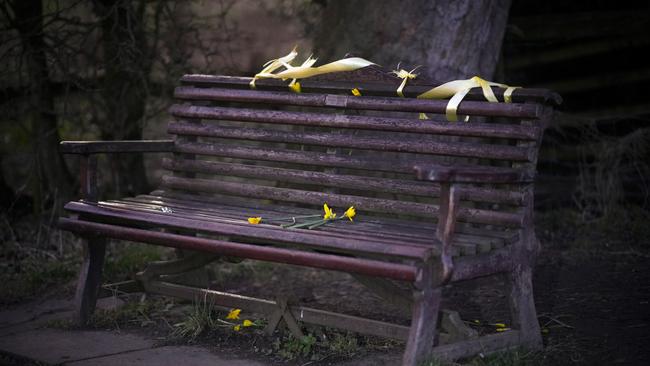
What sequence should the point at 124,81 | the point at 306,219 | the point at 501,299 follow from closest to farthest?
1. the point at 306,219
2. the point at 501,299
3. the point at 124,81

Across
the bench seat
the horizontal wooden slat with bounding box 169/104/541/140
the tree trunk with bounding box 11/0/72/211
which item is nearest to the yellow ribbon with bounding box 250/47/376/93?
the horizontal wooden slat with bounding box 169/104/541/140

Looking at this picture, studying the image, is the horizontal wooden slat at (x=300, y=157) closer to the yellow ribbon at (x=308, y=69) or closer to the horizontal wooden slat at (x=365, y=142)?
the horizontal wooden slat at (x=365, y=142)

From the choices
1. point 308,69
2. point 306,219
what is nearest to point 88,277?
point 306,219

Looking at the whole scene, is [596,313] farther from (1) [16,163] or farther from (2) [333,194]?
(1) [16,163]

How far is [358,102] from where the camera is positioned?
4.16 metres

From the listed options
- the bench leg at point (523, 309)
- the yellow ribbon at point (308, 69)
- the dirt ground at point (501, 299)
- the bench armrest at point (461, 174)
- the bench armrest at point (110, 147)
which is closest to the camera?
the bench armrest at point (461, 174)

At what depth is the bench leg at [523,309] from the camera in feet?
12.1

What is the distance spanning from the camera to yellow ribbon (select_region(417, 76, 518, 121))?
12.5 feet

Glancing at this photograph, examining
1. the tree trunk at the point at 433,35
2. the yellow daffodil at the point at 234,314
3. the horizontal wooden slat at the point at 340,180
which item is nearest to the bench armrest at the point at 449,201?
the horizontal wooden slat at the point at 340,180

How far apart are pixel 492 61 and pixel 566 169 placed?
226 cm

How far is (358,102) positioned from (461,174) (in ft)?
3.57

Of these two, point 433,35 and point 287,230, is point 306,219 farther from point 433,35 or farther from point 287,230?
point 433,35

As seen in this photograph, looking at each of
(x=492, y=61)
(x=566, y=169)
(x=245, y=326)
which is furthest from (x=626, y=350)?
(x=566, y=169)

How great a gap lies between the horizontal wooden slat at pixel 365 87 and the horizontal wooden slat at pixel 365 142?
0.23 metres
